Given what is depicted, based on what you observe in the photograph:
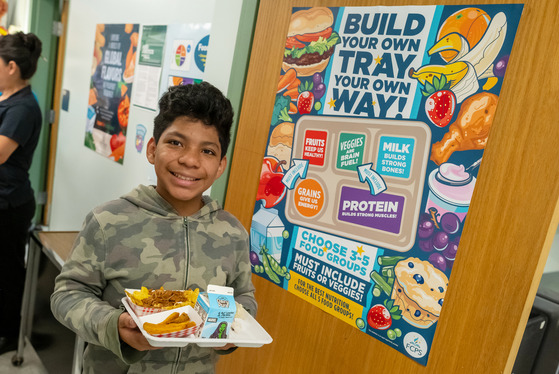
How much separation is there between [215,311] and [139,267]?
24cm

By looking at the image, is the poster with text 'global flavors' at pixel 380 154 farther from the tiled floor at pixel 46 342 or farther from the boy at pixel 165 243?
the tiled floor at pixel 46 342

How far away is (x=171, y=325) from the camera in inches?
38.4

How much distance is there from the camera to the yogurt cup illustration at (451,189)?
44.1 inches

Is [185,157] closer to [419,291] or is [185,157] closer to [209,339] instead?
[209,339]

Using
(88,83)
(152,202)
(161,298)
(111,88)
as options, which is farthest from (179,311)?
(88,83)

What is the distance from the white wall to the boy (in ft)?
2.45

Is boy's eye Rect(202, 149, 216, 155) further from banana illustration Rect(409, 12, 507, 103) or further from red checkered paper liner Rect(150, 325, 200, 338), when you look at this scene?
banana illustration Rect(409, 12, 507, 103)

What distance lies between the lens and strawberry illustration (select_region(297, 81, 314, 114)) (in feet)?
4.91

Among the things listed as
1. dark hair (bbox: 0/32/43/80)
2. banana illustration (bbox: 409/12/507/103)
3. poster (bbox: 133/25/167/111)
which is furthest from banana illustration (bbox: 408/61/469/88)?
dark hair (bbox: 0/32/43/80)

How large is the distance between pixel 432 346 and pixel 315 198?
0.54 m

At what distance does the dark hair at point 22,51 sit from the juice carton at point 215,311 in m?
1.96

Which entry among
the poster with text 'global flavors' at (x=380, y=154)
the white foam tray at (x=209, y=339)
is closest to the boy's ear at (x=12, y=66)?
the poster with text 'global flavors' at (x=380, y=154)

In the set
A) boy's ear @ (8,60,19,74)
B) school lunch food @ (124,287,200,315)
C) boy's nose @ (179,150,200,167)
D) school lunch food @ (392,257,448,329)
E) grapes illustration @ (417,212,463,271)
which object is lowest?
school lunch food @ (124,287,200,315)

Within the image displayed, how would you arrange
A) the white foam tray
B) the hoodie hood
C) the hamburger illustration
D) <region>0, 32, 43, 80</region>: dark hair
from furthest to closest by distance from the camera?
<region>0, 32, 43, 80</region>: dark hair, the hamburger illustration, the hoodie hood, the white foam tray
